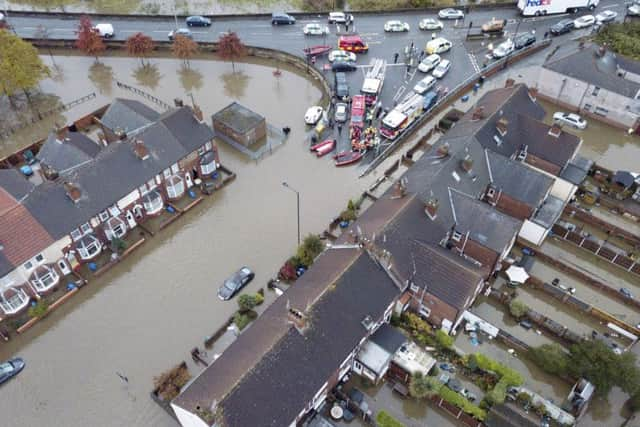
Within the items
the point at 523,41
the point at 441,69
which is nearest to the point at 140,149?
the point at 441,69

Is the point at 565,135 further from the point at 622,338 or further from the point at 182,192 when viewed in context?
the point at 182,192

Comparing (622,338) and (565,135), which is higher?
(565,135)

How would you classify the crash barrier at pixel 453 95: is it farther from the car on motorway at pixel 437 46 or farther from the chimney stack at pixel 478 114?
the chimney stack at pixel 478 114

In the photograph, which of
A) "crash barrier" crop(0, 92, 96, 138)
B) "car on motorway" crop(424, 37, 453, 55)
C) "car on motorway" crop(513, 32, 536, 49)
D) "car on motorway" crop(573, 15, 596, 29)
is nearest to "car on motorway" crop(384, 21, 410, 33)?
"car on motorway" crop(424, 37, 453, 55)

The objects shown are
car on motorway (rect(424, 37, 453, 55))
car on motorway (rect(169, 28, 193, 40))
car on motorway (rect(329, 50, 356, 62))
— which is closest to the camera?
car on motorway (rect(329, 50, 356, 62))

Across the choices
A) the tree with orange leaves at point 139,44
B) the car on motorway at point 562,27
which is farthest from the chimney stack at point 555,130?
the tree with orange leaves at point 139,44

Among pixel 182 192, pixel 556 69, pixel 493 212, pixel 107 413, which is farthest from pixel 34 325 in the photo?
pixel 556 69

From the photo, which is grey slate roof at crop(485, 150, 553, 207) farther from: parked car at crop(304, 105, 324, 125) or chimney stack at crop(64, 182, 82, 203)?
chimney stack at crop(64, 182, 82, 203)
